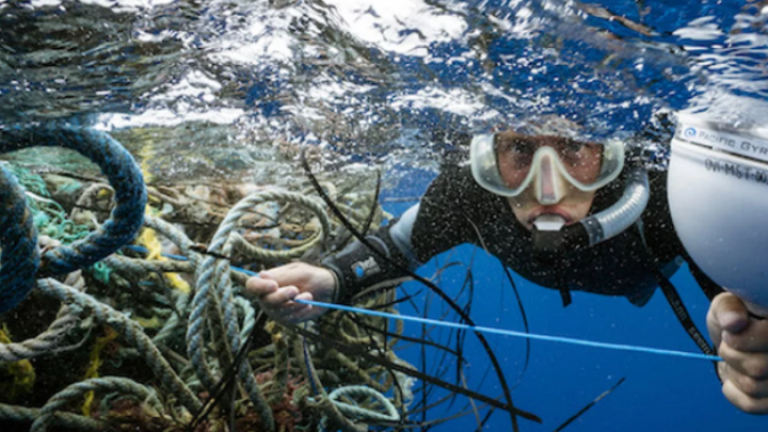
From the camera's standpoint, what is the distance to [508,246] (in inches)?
181

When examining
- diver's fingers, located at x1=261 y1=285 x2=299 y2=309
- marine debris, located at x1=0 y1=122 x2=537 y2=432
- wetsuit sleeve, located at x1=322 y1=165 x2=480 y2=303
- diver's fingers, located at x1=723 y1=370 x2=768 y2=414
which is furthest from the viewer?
wetsuit sleeve, located at x1=322 y1=165 x2=480 y2=303

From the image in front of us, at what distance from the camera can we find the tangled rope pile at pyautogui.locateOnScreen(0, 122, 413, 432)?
61.6 inches

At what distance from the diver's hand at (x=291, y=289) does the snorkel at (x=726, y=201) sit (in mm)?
2051

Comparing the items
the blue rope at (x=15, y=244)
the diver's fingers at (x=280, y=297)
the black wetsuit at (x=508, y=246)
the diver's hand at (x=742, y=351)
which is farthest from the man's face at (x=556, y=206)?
the blue rope at (x=15, y=244)

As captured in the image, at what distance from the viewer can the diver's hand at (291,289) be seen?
9.02 ft

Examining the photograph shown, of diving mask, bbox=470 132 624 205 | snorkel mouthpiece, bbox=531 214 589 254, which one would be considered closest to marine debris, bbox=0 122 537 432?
snorkel mouthpiece, bbox=531 214 589 254

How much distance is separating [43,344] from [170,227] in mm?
994

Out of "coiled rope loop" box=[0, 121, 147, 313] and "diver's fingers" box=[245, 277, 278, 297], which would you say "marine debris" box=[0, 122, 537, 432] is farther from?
"diver's fingers" box=[245, 277, 278, 297]

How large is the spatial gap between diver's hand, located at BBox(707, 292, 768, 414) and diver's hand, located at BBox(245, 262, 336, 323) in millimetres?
2182

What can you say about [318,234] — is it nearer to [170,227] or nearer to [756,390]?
[170,227]

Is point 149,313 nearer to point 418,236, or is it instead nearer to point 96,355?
point 96,355

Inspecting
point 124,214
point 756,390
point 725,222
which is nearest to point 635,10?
point 725,222

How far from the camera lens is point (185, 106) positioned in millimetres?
4500

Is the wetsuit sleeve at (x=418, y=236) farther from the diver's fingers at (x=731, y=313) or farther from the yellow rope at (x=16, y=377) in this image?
the diver's fingers at (x=731, y=313)
